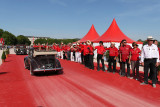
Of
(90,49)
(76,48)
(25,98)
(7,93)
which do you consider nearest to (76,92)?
(25,98)

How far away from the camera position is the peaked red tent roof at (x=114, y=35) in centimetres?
1957

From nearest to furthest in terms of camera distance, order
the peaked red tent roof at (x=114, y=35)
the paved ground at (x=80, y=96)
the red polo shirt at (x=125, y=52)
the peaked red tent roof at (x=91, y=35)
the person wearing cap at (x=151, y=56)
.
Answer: the paved ground at (x=80, y=96)
the person wearing cap at (x=151, y=56)
the red polo shirt at (x=125, y=52)
the peaked red tent roof at (x=114, y=35)
the peaked red tent roof at (x=91, y=35)

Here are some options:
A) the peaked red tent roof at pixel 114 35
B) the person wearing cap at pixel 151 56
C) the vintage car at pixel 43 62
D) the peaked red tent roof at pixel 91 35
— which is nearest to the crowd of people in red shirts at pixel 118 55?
the person wearing cap at pixel 151 56

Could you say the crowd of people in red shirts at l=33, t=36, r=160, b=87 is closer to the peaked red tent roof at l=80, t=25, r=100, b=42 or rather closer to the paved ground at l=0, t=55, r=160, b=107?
the paved ground at l=0, t=55, r=160, b=107

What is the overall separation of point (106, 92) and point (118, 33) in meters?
17.0

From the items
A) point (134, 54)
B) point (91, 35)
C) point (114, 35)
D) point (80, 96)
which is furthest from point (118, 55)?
point (91, 35)

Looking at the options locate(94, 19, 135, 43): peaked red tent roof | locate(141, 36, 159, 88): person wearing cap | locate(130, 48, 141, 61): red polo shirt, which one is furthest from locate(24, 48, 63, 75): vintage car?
locate(94, 19, 135, 43): peaked red tent roof

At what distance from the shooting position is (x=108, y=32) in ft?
70.3

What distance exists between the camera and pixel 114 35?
802 inches

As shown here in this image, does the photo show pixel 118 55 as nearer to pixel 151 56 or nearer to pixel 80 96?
pixel 151 56

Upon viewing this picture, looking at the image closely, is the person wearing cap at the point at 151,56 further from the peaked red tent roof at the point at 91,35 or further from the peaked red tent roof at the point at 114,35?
the peaked red tent roof at the point at 91,35

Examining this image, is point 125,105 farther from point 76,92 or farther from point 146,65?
point 146,65

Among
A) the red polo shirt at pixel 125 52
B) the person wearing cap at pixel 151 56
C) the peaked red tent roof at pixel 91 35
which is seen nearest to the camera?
the person wearing cap at pixel 151 56

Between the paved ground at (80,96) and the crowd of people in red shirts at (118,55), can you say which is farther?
the crowd of people in red shirts at (118,55)
